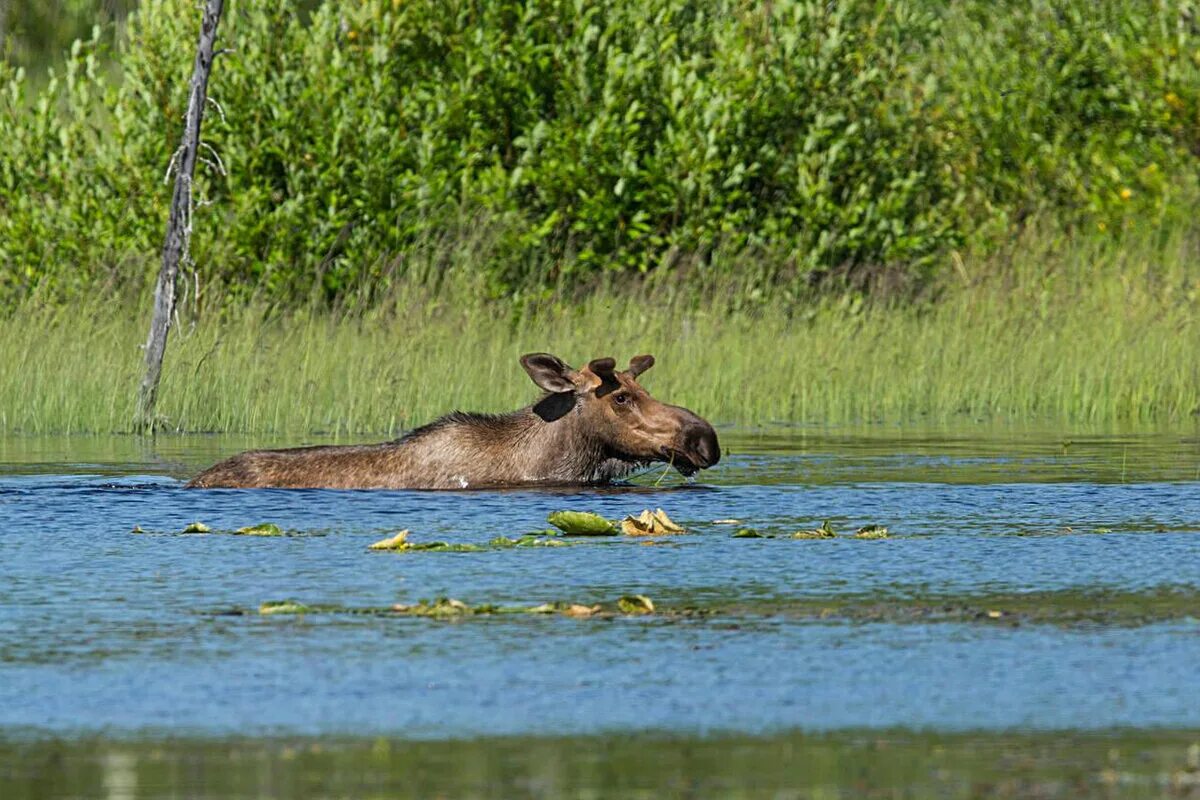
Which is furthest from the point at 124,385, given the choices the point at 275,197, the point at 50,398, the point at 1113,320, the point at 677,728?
the point at 677,728

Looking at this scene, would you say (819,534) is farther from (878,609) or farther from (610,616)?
(610,616)

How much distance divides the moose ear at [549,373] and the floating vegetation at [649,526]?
314 cm

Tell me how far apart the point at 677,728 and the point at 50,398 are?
49.9 feet

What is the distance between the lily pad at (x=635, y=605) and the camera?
826cm

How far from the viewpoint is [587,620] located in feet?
26.5

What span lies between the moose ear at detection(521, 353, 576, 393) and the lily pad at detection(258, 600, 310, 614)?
5.66 meters

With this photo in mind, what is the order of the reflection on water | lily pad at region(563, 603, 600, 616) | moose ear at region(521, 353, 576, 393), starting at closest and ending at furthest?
the reflection on water
lily pad at region(563, 603, 600, 616)
moose ear at region(521, 353, 576, 393)

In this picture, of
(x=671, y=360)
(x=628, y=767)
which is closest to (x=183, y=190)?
(x=671, y=360)

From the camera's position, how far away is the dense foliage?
26875 millimetres

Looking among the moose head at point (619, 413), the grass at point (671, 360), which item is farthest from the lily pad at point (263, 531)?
the grass at point (671, 360)

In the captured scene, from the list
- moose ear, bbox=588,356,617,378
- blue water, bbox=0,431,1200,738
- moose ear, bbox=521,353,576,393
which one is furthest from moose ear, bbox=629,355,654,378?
blue water, bbox=0,431,1200,738

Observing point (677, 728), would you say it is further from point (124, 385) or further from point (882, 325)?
point (882, 325)

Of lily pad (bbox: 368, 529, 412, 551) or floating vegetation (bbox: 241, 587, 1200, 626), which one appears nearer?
floating vegetation (bbox: 241, 587, 1200, 626)

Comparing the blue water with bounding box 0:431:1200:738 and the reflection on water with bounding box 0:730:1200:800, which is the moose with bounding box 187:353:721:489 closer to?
the blue water with bounding box 0:431:1200:738
